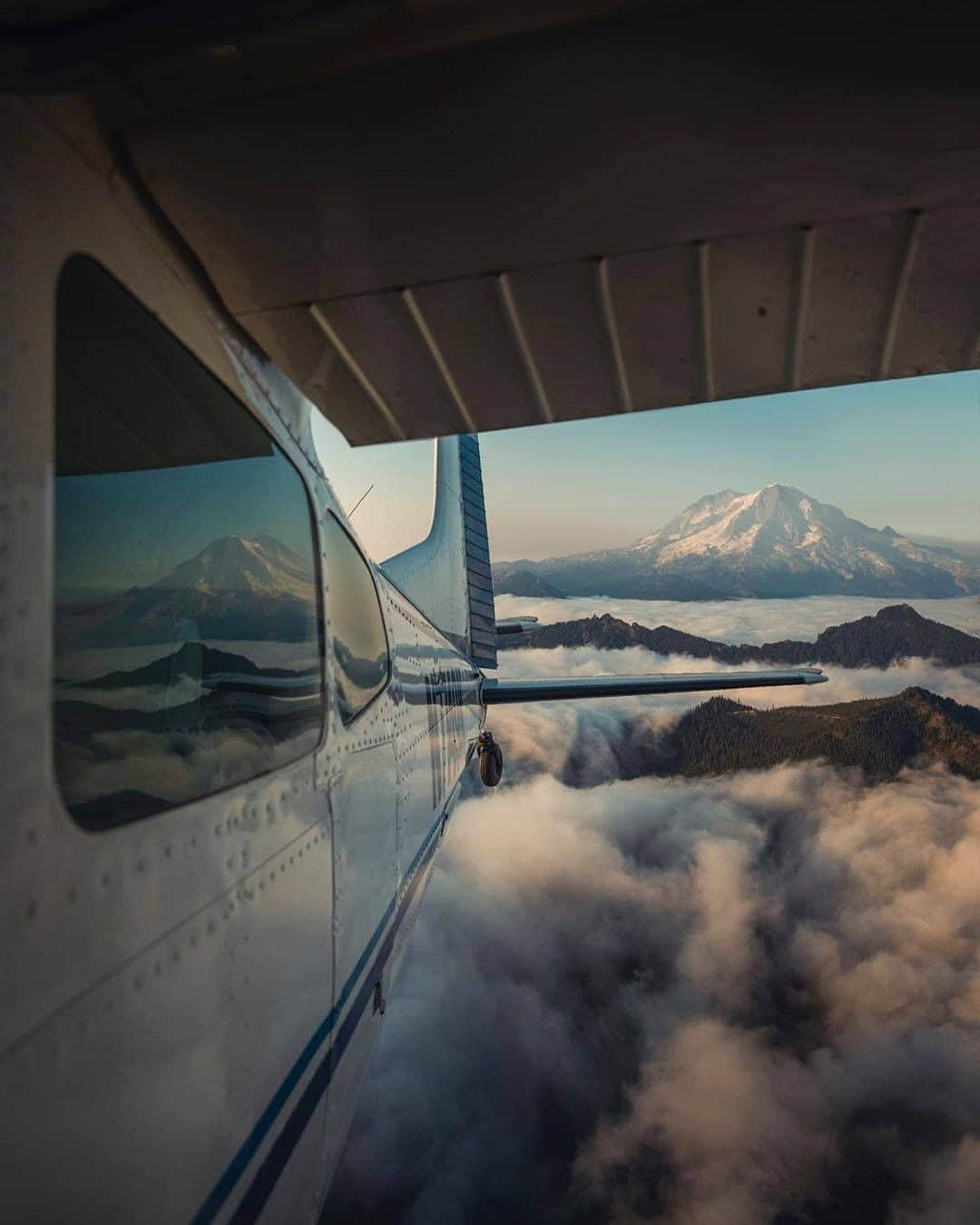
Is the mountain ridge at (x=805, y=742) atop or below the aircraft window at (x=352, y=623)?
below

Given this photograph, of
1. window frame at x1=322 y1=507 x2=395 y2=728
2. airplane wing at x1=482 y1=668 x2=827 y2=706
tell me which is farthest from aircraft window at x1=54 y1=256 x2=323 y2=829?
airplane wing at x1=482 y1=668 x2=827 y2=706

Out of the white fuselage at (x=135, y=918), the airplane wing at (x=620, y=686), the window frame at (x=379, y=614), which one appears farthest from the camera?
the airplane wing at (x=620, y=686)

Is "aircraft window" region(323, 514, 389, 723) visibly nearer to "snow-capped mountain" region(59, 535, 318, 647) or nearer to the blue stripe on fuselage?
"snow-capped mountain" region(59, 535, 318, 647)

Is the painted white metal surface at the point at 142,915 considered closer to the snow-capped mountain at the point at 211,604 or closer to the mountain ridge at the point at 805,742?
the snow-capped mountain at the point at 211,604

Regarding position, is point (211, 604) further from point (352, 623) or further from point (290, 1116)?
point (290, 1116)

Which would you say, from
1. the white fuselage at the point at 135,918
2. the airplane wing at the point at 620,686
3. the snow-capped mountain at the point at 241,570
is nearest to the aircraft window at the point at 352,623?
the white fuselage at the point at 135,918

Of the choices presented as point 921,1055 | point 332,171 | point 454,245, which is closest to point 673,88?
point 454,245
